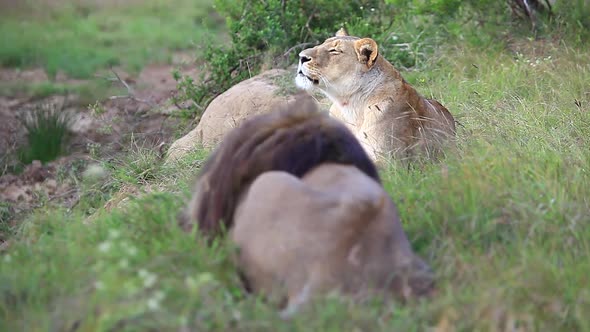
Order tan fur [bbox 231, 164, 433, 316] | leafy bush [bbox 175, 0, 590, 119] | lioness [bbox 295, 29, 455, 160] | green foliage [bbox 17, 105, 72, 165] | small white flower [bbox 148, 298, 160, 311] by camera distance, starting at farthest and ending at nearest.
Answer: green foliage [bbox 17, 105, 72, 165], leafy bush [bbox 175, 0, 590, 119], lioness [bbox 295, 29, 455, 160], tan fur [bbox 231, 164, 433, 316], small white flower [bbox 148, 298, 160, 311]

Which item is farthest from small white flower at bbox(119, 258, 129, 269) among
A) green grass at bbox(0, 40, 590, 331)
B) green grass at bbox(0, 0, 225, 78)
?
green grass at bbox(0, 0, 225, 78)

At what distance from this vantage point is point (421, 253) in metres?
3.88

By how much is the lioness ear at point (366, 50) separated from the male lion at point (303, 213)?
6.89 feet

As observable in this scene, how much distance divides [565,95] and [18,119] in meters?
5.55

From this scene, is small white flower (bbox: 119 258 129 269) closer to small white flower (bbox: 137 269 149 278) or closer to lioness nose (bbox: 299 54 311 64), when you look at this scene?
small white flower (bbox: 137 269 149 278)

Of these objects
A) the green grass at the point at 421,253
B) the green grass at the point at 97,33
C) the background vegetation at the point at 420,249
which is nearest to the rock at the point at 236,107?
the background vegetation at the point at 420,249

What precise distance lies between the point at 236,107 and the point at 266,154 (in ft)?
12.4

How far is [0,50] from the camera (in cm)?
1306

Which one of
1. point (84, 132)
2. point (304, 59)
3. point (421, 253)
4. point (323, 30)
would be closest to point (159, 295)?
point (421, 253)

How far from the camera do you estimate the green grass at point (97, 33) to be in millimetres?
12859

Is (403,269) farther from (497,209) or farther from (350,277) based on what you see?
(497,209)

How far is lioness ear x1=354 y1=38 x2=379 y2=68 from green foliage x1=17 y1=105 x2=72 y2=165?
13.0 ft

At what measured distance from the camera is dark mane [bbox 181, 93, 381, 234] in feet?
12.1

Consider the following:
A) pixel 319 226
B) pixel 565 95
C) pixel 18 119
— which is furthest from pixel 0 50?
pixel 319 226
